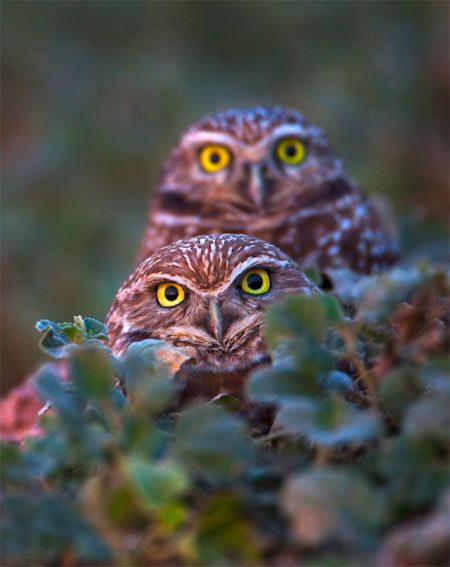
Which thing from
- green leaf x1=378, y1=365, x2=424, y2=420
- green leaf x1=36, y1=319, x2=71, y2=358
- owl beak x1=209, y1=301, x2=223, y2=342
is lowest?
green leaf x1=378, y1=365, x2=424, y2=420

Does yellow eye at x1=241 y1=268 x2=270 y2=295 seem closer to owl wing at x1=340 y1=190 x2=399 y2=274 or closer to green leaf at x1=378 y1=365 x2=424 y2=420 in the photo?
green leaf at x1=378 y1=365 x2=424 y2=420

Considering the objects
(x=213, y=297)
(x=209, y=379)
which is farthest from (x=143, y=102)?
(x=209, y=379)

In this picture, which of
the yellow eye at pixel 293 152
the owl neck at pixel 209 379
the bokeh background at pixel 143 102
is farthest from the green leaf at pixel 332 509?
the bokeh background at pixel 143 102

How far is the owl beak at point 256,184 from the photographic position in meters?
5.39

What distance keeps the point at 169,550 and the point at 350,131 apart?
10172 mm

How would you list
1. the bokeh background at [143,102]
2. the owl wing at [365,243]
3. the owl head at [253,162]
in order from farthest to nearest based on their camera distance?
the bokeh background at [143,102] < the owl head at [253,162] < the owl wing at [365,243]

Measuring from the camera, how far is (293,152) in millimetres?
5574

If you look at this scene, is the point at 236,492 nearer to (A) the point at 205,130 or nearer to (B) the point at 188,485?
(B) the point at 188,485

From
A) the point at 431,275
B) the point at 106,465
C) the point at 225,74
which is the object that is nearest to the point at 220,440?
the point at 106,465

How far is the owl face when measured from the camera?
326 cm

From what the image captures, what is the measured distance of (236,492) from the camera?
1757 millimetres

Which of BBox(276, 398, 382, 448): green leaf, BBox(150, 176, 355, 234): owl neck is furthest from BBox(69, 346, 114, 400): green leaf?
BBox(150, 176, 355, 234): owl neck

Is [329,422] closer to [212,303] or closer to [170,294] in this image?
[212,303]

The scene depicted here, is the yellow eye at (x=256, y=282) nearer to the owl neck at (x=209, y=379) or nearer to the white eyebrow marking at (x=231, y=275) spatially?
the white eyebrow marking at (x=231, y=275)
